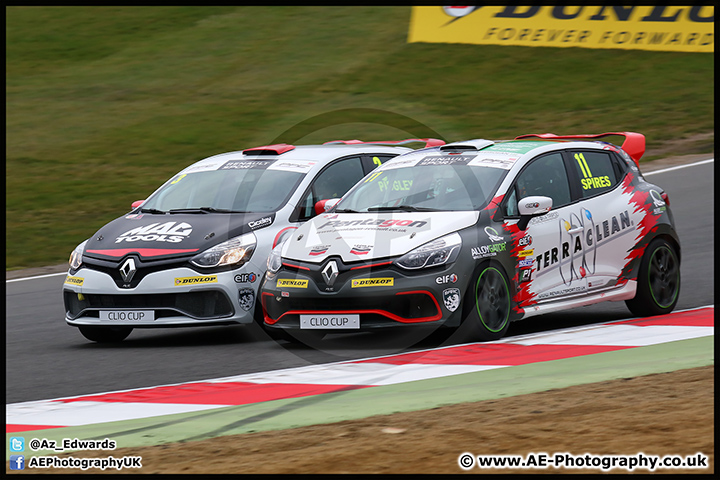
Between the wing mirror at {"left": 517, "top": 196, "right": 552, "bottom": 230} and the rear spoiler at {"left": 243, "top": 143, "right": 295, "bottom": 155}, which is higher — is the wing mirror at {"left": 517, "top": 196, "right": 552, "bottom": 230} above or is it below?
below

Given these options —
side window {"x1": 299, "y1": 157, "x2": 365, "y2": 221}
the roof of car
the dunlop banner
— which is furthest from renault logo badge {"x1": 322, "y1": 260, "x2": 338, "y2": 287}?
the dunlop banner

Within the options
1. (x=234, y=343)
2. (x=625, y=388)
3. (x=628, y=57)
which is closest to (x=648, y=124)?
(x=628, y=57)

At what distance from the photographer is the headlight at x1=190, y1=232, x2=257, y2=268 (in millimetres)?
9414

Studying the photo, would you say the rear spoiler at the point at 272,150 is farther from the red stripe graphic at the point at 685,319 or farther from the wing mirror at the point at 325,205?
the red stripe graphic at the point at 685,319

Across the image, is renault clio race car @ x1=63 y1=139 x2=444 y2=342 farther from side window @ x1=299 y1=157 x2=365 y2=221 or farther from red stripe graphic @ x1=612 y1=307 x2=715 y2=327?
red stripe graphic @ x1=612 y1=307 x2=715 y2=327

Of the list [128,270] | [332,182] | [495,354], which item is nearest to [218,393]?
[495,354]

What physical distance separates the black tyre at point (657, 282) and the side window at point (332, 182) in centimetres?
304

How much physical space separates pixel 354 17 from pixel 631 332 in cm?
2640

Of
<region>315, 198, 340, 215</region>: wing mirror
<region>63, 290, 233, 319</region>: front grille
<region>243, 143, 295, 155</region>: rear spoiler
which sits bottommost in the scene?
<region>63, 290, 233, 319</region>: front grille

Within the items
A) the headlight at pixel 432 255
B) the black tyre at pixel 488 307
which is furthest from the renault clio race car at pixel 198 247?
the black tyre at pixel 488 307

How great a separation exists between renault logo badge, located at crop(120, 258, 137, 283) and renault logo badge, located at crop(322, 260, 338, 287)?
1929mm

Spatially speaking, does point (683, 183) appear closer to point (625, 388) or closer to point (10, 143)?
point (625, 388)

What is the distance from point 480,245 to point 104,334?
3.73m

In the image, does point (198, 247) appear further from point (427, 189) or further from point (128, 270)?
point (427, 189)
